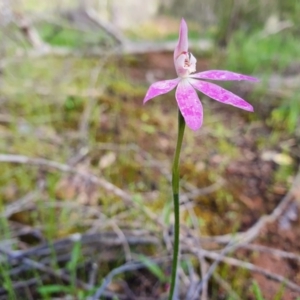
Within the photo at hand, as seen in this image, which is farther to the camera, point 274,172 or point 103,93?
point 103,93

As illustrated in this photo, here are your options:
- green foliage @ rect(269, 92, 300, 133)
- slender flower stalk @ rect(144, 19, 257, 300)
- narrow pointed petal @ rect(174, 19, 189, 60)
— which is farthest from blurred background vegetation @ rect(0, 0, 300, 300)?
narrow pointed petal @ rect(174, 19, 189, 60)

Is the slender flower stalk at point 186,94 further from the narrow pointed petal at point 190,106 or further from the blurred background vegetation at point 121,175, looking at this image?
the blurred background vegetation at point 121,175

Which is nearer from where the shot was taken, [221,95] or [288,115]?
[221,95]

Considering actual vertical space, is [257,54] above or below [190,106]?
above

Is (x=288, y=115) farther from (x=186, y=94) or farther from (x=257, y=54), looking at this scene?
(x=186, y=94)

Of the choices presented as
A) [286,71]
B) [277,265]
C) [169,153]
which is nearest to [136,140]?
[169,153]

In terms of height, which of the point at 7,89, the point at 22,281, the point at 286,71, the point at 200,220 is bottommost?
the point at 22,281

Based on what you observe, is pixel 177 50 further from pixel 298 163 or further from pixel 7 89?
pixel 7 89

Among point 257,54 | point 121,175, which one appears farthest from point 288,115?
point 257,54
